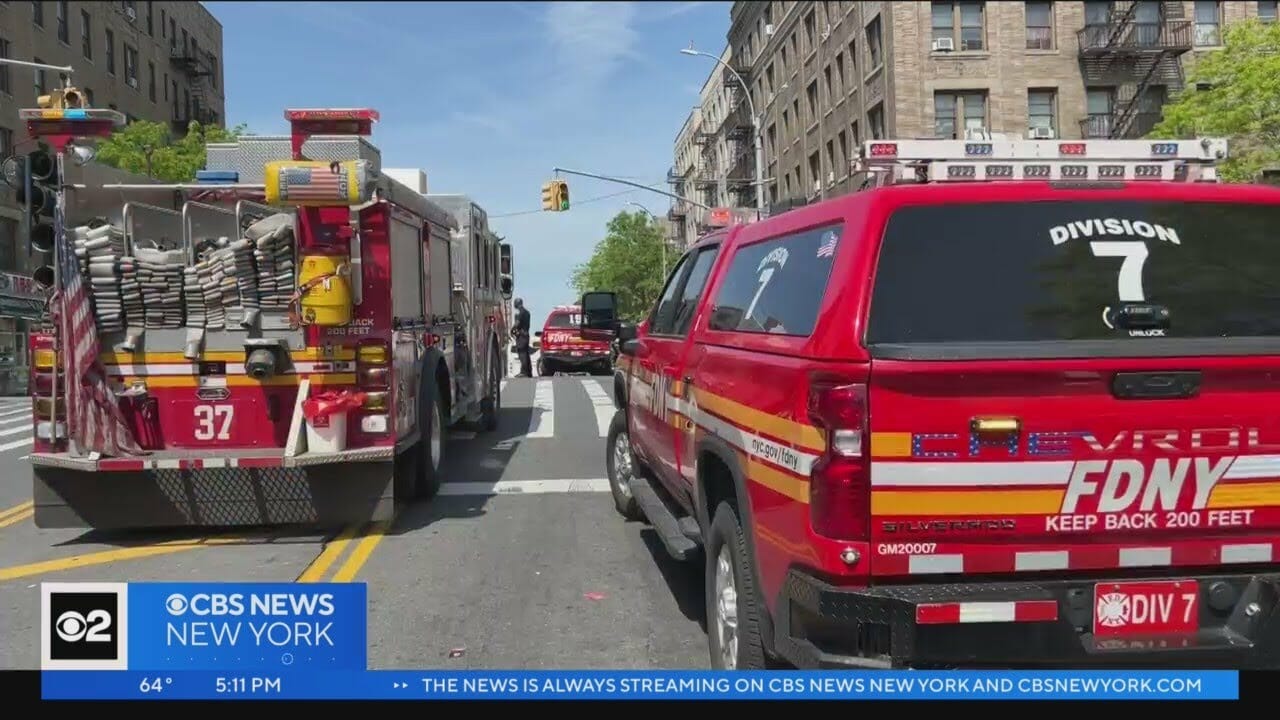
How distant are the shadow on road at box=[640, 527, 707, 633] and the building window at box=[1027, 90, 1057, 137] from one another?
90.8 feet

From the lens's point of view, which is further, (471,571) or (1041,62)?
(1041,62)

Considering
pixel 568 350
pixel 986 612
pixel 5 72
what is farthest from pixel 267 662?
pixel 5 72

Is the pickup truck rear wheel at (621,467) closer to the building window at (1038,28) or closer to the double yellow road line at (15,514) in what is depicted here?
the double yellow road line at (15,514)

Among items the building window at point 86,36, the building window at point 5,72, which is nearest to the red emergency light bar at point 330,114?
the building window at point 5,72

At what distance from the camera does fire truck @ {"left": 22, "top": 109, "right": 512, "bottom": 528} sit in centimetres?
648

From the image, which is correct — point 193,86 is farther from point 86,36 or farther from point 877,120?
point 877,120

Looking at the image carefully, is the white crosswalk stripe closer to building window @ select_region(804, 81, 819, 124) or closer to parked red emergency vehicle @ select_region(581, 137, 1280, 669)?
parked red emergency vehicle @ select_region(581, 137, 1280, 669)

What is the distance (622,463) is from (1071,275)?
4687 millimetres

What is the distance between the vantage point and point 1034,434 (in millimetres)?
2828

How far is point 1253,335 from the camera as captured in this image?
9.95 feet

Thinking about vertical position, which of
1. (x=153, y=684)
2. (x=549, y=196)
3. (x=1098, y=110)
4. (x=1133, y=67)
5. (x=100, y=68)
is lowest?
(x=153, y=684)

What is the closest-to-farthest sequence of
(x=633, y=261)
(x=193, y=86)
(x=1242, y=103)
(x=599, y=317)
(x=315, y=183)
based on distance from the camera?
1. (x=315, y=183)
2. (x=599, y=317)
3. (x=1242, y=103)
4. (x=193, y=86)
5. (x=633, y=261)

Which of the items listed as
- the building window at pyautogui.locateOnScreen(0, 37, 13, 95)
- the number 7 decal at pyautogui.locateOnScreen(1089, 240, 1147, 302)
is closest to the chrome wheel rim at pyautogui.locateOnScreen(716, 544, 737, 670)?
the number 7 decal at pyautogui.locateOnScreen(1089, 240, 1147, 302)
